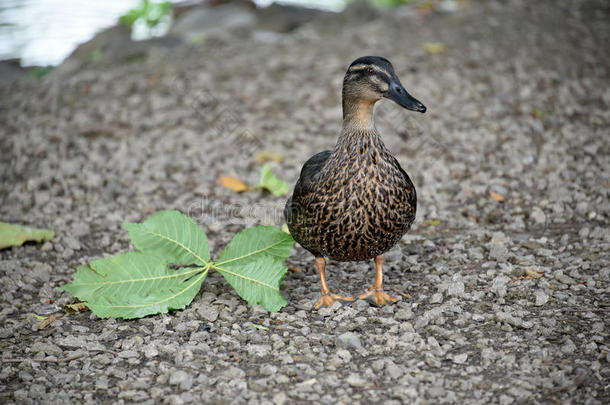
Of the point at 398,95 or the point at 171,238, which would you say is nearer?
the point at 398,95

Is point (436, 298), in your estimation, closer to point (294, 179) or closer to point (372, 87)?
point (372, 87)

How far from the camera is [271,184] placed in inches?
203

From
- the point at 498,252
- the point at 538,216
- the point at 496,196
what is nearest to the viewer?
the point at 498,252

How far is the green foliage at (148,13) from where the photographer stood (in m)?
8.45

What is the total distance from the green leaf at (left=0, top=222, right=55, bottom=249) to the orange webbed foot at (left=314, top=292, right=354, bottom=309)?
209cm

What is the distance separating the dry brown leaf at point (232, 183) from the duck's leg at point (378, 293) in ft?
6.08

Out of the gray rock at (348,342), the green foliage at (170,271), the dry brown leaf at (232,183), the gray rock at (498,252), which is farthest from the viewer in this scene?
the dry brown leaf at (232,183)

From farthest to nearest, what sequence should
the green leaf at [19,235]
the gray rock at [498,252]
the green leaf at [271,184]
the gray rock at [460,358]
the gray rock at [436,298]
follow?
the green leaf at [271,184] → the green leaf at [19,235] → the gray rock at [498,252] → the gray rock at [436,298] → the gray rock at [460,358]

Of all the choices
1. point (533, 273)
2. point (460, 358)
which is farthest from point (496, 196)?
point (460, 358)

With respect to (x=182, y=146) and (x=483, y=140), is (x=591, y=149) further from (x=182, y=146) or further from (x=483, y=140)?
(x=182, y=146)

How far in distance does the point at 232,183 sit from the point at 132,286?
192 cm

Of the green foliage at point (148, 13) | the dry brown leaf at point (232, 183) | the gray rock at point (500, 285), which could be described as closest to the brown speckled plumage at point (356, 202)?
the gray rock at point (500, 285)

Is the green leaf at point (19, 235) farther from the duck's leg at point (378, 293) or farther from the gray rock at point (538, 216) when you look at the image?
the gray rock at point (538, 216)

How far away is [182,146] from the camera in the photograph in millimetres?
5898
